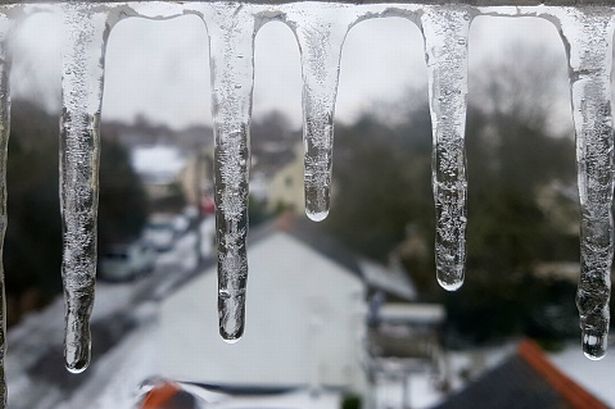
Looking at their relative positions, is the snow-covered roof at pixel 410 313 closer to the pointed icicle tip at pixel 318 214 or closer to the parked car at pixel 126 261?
the parked car at pixel 126 261

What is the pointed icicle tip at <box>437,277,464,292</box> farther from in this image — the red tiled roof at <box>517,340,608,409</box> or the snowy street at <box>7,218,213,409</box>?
the snowy street at <box>7,218,213,409</box>

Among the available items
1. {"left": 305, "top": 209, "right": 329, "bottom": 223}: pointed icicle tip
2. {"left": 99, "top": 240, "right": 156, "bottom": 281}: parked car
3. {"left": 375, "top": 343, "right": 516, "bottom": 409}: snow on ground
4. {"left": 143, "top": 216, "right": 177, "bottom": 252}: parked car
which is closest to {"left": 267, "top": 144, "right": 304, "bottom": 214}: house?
{"left": 143, "top": 216, "right": 177, "bottom": 252}: parked car

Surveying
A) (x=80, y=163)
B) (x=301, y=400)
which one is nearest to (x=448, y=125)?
(x=80, y=163)

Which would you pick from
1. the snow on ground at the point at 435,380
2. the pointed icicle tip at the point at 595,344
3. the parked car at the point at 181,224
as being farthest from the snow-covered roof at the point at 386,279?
the pointed icicle tip at the point at 595,344

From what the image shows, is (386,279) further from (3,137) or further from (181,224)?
(3,137)

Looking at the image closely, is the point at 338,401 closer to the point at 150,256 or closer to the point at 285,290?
the point at 285,290

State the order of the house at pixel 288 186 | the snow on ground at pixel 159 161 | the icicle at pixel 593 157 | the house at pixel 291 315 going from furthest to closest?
the snow on ground at pixel 159 161 < the house at pixel 291 315 < the house at pixel 288 186 < the icicle at pixel 593 157

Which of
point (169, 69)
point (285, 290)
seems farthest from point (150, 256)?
point (169, 69)
